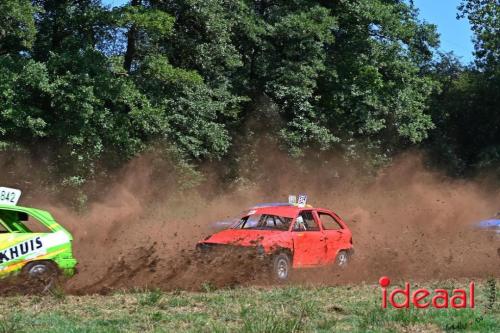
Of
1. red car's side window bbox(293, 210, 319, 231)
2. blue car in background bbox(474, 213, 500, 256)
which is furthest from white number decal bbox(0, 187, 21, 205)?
blue car in background bbox(474, 213, 500, 256)

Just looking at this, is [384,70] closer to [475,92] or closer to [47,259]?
[475,92]

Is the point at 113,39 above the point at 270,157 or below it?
above

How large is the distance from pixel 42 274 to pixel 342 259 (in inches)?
273

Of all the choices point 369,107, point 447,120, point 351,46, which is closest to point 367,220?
point 369,107

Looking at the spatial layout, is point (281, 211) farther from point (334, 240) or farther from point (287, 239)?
point (334, 240)

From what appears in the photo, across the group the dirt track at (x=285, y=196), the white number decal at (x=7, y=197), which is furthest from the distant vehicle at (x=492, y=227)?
the white number decal at (x=7, y=197)

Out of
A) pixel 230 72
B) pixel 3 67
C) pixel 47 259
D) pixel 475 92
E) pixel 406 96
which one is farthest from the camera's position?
pixel 475 92

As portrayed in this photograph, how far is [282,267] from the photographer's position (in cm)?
1317

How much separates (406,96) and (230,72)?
9.16m

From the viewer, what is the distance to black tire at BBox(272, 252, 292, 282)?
12893 mm

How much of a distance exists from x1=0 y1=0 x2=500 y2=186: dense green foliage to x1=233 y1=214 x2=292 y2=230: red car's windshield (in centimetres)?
1131

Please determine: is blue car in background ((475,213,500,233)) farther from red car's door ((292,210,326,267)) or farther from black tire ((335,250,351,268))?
red car's door ((292,210,326,267))

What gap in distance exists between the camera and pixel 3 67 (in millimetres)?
23219

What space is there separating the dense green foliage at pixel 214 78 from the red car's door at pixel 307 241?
11914 mm
